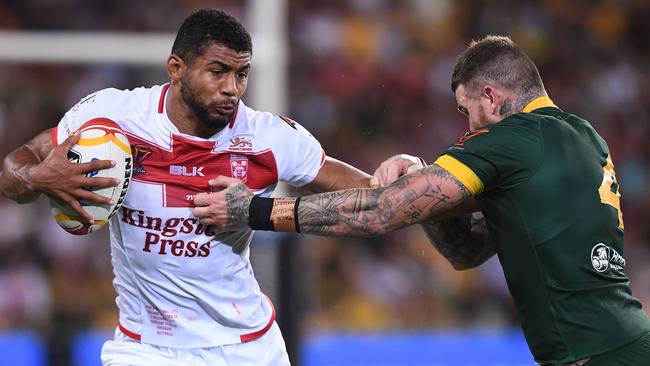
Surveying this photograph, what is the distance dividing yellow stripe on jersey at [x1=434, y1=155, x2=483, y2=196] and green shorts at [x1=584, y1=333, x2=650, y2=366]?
814mm

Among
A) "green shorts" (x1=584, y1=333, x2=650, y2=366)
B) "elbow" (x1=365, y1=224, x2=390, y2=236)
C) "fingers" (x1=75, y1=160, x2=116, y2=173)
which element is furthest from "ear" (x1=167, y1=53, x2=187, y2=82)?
"green shorts" (x1=584, y1=333, x2=650, y2=366)

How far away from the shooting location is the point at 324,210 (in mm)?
4293

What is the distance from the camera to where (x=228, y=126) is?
457 centimetres

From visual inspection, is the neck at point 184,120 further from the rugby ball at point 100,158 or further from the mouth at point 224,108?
the rugby ball at point 100,158

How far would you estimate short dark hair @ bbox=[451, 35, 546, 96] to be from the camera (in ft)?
14.4

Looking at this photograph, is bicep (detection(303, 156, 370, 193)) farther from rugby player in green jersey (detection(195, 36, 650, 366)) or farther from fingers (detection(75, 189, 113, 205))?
→ fingers (detection(75, 189, 113, 205))

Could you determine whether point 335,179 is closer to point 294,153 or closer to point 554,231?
point 294,153

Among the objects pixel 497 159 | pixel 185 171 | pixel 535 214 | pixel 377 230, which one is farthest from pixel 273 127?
pixel 535 214

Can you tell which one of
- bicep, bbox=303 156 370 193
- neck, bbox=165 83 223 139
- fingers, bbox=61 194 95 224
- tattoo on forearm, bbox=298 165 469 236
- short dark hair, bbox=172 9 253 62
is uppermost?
short dark hair, bbox=172 9 253 62

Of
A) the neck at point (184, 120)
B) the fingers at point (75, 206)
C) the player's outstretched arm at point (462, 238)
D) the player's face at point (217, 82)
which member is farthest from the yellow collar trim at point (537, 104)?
the fingers at point (75, 206)

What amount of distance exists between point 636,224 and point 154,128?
849cm

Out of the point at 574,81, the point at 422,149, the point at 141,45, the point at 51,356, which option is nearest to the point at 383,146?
the point at 422,149

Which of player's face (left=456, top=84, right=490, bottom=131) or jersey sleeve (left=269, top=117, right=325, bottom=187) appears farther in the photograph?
jersey sleeve (left=269, top=117, right=325, bottom=187)

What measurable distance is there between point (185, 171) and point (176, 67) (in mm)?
475
